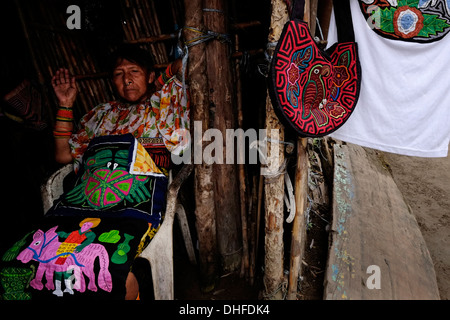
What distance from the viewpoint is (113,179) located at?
1.63m

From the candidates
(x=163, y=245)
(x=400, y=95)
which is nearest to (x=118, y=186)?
(x=163, y=245)

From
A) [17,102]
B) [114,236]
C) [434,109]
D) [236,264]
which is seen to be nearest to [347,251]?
[236,264]

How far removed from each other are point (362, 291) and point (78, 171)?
2.15 meters

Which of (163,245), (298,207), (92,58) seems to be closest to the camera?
(163,245)

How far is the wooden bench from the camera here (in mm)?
1528

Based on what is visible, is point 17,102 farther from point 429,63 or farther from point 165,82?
point 429,63

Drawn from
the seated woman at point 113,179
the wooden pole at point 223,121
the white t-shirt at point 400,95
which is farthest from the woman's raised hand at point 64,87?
the white t-shirt at point 400,95

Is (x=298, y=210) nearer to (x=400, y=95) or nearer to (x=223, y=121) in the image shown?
(x=223, y=121)

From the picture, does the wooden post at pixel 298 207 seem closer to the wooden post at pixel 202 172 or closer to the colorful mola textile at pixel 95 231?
the wooden post at pixel 202 172

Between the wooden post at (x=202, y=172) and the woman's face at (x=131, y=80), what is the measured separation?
41cm

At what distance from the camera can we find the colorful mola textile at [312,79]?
47.5 inches

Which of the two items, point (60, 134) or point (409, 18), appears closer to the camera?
point (409, 18)

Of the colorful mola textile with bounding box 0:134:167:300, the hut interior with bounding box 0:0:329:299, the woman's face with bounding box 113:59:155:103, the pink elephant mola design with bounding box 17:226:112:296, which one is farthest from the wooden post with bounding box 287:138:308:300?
the woman's face with bounding box 113:59:155:103

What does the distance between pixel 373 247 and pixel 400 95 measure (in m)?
1.08
